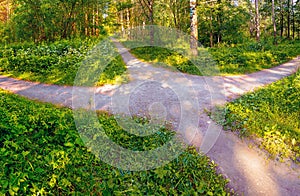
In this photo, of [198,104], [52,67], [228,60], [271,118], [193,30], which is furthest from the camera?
[193,30]

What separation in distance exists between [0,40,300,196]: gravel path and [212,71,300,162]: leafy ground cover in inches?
13.2

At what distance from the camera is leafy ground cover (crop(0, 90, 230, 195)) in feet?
11.5

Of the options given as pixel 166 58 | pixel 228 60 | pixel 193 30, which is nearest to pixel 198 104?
pixel 166 58

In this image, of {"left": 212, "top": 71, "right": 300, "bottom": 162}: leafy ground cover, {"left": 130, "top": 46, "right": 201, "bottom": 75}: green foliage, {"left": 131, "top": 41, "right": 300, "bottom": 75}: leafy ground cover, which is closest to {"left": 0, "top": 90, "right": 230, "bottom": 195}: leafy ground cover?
{"left": 212, "top": 71, "right": 300, "bottom": 162}: leafy ground cover

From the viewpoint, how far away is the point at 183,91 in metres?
7.37

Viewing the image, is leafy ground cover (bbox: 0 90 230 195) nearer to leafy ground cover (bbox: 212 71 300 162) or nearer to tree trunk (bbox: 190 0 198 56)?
leafy ground cover (bbox: 212 71 300 162)

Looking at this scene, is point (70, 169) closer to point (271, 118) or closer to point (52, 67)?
point (271, 118)

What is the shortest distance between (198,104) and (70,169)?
3.75 m

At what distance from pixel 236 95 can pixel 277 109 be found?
135 cm

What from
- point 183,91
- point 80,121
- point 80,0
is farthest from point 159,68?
point 80,0

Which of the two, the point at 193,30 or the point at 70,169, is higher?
the point at 193,30

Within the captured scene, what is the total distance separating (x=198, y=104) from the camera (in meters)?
6.47

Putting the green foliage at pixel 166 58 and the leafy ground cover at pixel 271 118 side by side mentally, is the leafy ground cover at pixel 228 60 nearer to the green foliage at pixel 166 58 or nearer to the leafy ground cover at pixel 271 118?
the green foliage at pixel 166 58

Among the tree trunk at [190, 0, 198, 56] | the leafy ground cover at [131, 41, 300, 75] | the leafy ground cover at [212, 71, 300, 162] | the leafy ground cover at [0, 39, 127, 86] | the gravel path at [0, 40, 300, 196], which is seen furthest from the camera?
the tree trunk at [190, 0, 198, 56]
